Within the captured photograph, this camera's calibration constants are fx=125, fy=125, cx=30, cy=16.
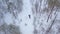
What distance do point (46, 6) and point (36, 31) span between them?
29 cm

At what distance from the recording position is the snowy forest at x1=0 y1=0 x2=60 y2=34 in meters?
1.29

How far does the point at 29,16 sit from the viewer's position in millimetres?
Result: 1329

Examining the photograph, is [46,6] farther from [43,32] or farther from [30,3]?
[43,32]

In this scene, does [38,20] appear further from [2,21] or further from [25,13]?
[2,21]

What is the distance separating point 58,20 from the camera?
4.30 ft

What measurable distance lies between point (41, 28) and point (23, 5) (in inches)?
12.1

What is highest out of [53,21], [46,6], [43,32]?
[46,6]

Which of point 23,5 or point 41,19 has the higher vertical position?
point 23,5

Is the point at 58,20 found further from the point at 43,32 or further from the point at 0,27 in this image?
the point at 0,27

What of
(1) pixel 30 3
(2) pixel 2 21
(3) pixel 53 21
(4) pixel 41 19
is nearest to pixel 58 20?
(3) pixel 53 21

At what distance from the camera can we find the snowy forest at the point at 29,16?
50.7 inches

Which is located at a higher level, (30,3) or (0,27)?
(30,3)

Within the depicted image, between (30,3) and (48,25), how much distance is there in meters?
0.30

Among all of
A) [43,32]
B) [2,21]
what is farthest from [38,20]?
[2,21]
